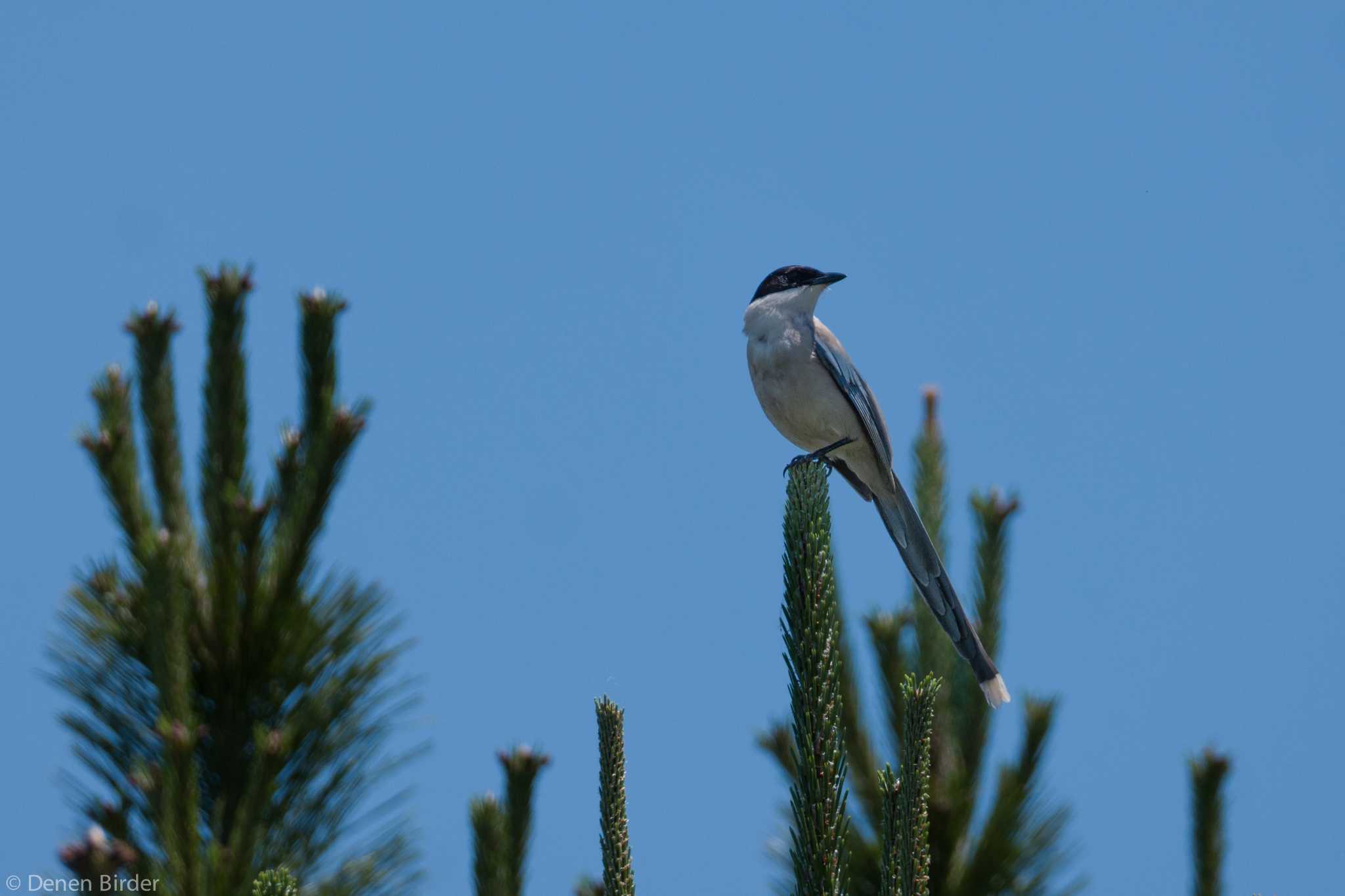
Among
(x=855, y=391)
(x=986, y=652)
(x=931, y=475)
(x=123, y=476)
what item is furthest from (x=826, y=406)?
(x=123, y=476)

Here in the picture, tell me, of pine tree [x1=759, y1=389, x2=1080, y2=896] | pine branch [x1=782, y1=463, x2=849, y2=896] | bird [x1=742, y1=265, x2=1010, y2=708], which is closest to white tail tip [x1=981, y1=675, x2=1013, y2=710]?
pine tree [x1=759, y1=389, x2=1080, y2=896]

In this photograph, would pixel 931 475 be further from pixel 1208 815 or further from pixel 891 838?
pixel 891 838

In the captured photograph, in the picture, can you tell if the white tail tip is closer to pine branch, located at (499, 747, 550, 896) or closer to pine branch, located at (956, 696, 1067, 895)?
pine branch, located at (956, 696, 1067, 895)

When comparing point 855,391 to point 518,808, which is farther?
point 855,391

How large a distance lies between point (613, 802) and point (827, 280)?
5270mm

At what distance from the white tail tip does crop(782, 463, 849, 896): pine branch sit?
2.23 metres

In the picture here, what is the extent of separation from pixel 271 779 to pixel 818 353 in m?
4.36

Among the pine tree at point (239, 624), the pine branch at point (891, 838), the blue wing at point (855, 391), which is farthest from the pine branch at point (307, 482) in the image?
the blue wing at point (855, 391)

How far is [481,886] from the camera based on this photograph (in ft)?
10.5

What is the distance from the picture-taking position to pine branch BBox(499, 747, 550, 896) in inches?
120

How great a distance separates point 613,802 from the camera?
105 inches

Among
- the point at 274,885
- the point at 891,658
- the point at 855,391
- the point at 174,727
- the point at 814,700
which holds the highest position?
the point at 855,391

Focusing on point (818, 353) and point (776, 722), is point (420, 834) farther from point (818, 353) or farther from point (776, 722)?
point (818, 353)

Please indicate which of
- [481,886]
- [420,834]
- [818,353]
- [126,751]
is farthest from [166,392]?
[818,353]
